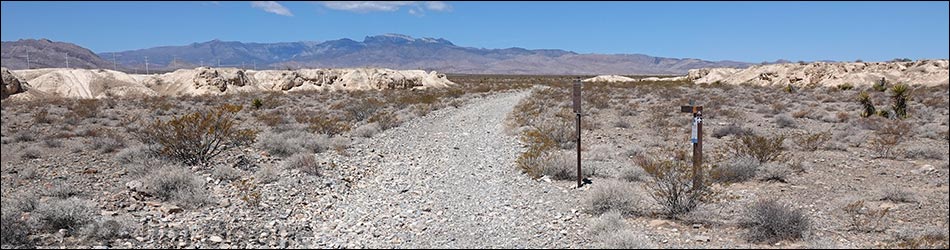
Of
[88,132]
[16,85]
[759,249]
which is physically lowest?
[759,249]

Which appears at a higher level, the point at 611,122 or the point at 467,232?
the point at 611,122

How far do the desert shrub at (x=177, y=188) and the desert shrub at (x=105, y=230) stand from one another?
3.77ft

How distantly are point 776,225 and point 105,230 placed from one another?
299 inches

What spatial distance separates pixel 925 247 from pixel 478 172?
6.53m

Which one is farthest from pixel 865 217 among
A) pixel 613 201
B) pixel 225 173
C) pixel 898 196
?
pixel 225 173

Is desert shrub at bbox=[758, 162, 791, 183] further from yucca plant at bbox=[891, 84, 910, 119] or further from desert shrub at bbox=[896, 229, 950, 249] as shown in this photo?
yucca plant at bbox=[891, 84, 910, 119]

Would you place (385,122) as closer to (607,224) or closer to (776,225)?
(607,224)

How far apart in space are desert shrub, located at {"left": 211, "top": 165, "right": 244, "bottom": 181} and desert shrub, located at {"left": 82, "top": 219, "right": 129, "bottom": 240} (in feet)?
9.56

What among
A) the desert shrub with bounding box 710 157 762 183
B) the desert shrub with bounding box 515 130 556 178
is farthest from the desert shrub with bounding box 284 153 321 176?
the desert shrub with bounding box 710 157 762 183

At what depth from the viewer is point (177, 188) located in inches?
303

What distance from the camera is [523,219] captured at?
6.83m

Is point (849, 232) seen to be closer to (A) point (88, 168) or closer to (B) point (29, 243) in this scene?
(B) point (29, 243)

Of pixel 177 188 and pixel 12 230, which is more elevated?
pixel 177 188

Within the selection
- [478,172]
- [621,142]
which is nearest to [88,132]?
[478,172]
